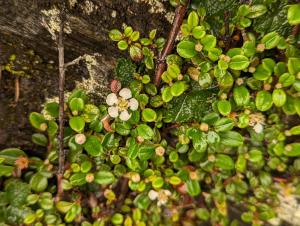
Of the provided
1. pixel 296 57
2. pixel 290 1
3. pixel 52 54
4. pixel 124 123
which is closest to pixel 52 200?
pixel 124 123

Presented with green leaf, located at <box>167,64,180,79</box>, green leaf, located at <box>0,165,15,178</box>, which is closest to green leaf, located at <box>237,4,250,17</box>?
green leaf, located at <box>167,64,180,79</box>

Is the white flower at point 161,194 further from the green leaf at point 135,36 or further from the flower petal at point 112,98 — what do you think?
the green leaf at point 135,36

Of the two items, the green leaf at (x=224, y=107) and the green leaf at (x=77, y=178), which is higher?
the green leaf at (x=224, y=107)

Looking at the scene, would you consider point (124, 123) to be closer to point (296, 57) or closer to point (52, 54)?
point (52, 54)

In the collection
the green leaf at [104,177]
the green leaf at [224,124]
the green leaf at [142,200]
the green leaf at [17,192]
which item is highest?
the green leaf at [224,124]

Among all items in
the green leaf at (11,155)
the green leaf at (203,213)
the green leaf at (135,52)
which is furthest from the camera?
the green leaf at (203,213)

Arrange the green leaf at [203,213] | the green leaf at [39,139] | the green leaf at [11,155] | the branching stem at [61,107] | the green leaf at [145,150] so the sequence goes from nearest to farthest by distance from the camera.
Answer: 1. the branching stem at [61,107]
2. the green leaf at [145,150]
3. the green leaf at [11,155]
4. the green leaf at [39,139]
5. the green leaf at [203,213]

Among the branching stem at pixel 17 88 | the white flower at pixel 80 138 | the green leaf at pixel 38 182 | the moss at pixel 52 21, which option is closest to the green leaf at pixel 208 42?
the moss at pixel 52 21

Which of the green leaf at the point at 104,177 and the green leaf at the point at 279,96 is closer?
the green leaf at the point at 279,96
